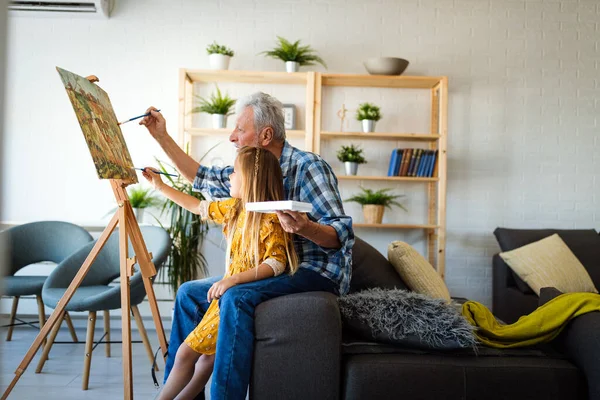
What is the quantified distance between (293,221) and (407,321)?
0.57 metres

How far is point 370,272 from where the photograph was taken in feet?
9.84

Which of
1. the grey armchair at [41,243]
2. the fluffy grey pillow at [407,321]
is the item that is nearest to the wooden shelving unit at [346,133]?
the grey armchair at [41,243]

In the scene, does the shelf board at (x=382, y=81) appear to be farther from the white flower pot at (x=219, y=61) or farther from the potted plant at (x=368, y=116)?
the white flower pot at (x=219, y=61)

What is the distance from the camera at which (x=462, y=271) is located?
195 inches

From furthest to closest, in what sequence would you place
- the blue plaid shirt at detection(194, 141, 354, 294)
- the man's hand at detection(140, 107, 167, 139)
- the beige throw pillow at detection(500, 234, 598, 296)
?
the beige throw pillow at detection(500, 234, 598, 296) < the man's hand at detection(140, 107, 167, 139) < the blue plaid shirt at detection(194, 141, 354, 294)

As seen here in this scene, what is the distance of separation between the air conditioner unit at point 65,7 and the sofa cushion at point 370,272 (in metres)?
2.92

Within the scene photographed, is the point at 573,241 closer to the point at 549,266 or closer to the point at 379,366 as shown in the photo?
the point at 549,266

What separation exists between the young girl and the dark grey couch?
0.53ft

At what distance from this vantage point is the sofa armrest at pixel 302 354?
210 cm

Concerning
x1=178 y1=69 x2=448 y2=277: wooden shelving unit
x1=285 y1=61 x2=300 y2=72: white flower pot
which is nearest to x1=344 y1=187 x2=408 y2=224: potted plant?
x1=178 y1=69 x2=448 y2=277: wooden shelving unit

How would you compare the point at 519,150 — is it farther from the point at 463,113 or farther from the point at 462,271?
the point at 462,271

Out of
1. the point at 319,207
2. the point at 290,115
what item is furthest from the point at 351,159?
the point at 319,207

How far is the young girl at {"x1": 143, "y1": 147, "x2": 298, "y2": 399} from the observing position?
2.23m

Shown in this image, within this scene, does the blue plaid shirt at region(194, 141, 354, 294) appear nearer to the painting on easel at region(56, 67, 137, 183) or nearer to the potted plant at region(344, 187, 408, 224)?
the painting on easel at region(56, 67, 137, 183)
